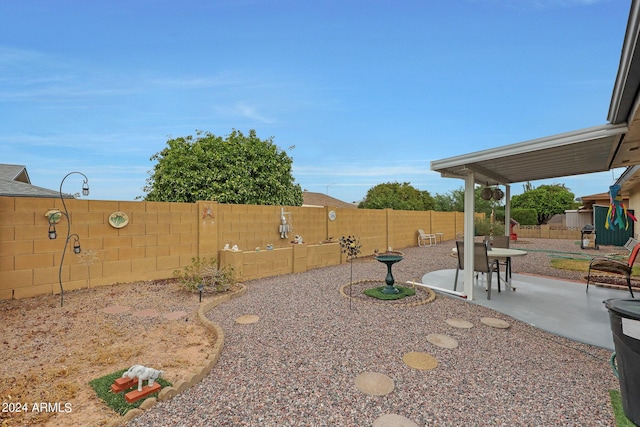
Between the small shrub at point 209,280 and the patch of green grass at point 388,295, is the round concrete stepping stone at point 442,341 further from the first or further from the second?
the small shrub at point 209,280

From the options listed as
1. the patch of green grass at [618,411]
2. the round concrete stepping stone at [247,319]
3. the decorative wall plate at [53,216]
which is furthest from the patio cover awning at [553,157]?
the decorative wall plate at [53,216]

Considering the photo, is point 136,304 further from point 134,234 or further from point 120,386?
point 120,386

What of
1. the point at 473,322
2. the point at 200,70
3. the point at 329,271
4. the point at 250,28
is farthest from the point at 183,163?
the point at 473,322

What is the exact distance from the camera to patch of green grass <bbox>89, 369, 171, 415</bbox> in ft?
6.78

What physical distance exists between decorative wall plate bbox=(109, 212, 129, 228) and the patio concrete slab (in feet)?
19.9

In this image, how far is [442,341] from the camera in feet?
10.8

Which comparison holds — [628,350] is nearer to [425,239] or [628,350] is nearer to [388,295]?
[388,295]

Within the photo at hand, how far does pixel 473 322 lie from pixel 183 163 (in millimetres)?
10411

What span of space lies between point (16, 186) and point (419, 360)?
1037 cm

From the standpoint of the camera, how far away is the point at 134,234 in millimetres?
5609

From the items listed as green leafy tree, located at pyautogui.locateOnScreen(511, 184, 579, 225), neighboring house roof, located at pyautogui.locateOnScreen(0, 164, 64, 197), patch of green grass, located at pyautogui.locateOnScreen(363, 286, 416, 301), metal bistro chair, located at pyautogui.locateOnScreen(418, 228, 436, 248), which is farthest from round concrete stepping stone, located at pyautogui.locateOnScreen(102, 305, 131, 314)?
green leafy tree, located at pyautogui.locateOnScreen(511, 184, 579, 225)

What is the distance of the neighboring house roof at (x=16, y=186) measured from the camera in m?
6.75

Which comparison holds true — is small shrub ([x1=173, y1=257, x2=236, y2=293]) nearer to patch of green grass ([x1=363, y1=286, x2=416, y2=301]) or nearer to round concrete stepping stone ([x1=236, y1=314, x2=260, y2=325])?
round concrete stepping stone ([x1=236, y1=314, x2=260, y2=325])

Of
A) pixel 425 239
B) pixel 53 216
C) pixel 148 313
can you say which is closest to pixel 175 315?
pixel 148 313
